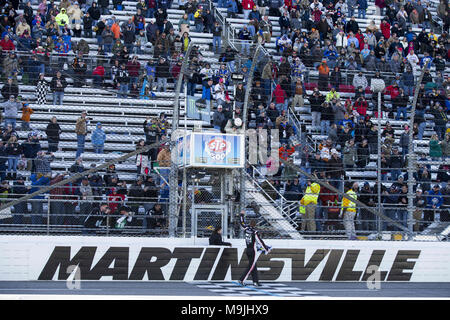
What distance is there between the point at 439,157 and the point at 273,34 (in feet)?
39.3

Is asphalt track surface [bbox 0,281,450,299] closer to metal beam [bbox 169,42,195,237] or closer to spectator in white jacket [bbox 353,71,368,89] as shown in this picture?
metal beam [bbox 169,42,195,237]

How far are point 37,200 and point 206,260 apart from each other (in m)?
4.02

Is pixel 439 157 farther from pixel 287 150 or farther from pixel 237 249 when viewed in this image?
pixel 237 249

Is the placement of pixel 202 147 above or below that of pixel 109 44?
below

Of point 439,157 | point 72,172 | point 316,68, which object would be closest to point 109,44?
point 316,68

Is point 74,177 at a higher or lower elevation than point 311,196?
higher

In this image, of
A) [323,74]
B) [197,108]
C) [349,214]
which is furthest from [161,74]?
[349,214]

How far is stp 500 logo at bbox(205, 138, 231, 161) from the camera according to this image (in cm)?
1992

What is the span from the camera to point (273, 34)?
33750 millimetres

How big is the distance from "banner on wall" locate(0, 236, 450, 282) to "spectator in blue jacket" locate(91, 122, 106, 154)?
8.11ft

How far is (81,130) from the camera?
828 inches

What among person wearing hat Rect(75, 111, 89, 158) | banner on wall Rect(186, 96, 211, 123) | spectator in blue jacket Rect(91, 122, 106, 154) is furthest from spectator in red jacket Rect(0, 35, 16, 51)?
banner on wall Rect(186, 96, 211, 123)

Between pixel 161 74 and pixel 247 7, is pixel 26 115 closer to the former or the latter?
pixel 161 74

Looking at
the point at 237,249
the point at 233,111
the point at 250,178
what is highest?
the point at 233,111
